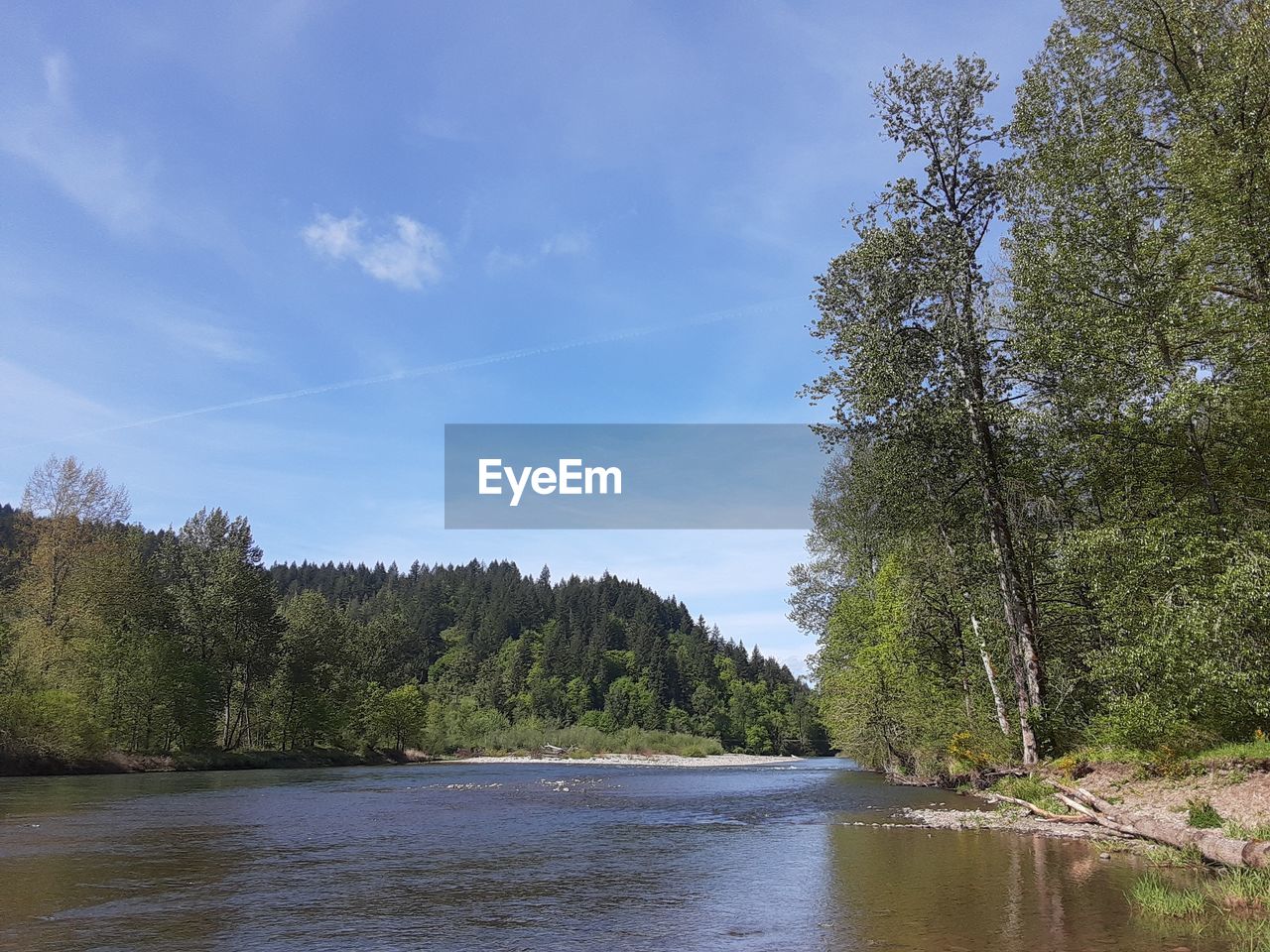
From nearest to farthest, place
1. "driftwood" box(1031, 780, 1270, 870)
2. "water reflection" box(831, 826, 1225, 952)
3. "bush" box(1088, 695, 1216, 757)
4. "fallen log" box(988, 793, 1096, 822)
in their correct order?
"water reflection" box(831, 826, 1225, 952) → "driftwood" box(1031, 780, 1270, 870) → "bush" box(1088, 695, 1216, 757) → "fallen log" box(988, 793, 1096, 822)

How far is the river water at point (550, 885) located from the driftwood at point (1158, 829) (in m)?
1.16

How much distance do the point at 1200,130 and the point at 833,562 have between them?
39.7 metres

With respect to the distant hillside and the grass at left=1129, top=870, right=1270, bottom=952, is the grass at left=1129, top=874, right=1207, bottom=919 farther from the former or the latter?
the distant hillside

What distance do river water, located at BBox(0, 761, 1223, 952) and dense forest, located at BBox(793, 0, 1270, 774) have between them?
6.07m

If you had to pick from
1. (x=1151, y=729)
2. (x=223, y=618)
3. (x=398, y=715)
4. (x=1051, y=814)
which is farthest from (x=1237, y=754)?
(x=398, y=715)

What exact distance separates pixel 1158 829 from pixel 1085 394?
11.5 metres

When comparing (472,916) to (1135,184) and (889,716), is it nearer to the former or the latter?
(1135,184)

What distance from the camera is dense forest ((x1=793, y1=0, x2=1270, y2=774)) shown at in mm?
18469

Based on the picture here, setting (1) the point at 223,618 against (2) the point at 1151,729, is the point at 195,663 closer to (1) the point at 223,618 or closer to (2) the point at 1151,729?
(1) the point at 223,618

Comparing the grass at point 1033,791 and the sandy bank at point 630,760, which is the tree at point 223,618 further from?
the grass at point 1033,791

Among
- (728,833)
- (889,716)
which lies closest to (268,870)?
(728,833)

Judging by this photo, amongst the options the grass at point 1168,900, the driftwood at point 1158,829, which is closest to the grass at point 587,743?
the driftwood at point 1158,829

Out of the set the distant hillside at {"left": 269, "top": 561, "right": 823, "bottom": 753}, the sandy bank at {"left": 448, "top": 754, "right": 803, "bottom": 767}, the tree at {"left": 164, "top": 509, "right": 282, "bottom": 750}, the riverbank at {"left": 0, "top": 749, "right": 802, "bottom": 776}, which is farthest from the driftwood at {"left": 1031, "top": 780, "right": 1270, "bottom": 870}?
the distant hillside at {"left": 269, "top": 561, "right": 823, "bottom": 753}

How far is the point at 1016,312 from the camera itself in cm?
2409
